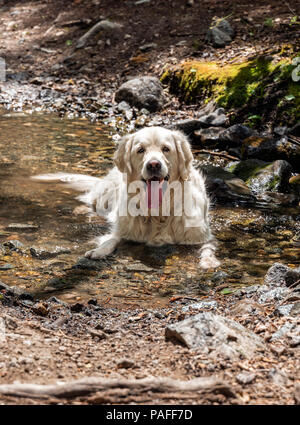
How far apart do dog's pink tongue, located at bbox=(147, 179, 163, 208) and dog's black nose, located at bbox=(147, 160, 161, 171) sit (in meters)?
0.21

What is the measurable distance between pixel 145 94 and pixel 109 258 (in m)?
7.12

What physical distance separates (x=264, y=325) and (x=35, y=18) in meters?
18.4

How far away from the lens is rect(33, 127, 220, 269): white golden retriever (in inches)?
210

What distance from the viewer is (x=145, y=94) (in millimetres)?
11516

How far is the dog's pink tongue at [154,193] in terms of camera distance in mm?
5352

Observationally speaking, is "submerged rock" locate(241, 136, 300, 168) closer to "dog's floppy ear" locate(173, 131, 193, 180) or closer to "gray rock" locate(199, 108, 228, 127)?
"gray rock" locate(199, 108, 228, 127)

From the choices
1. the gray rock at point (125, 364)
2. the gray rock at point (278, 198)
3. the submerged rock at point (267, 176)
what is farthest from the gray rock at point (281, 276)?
the submerged rock at point (267, 176)

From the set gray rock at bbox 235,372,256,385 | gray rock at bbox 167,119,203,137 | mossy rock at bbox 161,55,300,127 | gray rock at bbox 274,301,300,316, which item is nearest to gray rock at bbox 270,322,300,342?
gray rock at bbox 274,301,300,316

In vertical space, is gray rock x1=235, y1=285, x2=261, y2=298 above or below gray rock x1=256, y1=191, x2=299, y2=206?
above

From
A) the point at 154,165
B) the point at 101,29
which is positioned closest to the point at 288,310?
the point at 154,165

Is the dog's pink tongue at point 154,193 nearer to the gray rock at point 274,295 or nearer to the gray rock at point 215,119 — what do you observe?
the gray rock at point 274,295
